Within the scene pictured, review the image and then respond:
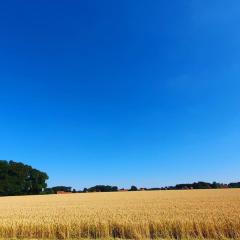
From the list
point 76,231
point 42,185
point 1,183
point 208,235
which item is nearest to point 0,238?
point 76,231

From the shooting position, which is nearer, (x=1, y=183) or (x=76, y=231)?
(x=76, y=231)

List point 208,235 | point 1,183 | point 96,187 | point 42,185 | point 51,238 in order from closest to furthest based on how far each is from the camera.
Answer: point 208,235
point 51,238
point 1,183
point 42,185
point 96,187

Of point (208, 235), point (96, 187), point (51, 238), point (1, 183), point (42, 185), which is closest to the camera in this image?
point (208, 235)

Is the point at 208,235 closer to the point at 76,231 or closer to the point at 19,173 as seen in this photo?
the point at 76,231

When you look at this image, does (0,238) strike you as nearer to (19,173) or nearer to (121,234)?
(121,234)

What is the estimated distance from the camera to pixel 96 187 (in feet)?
477

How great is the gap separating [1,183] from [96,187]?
172 ft

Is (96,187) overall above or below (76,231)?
above

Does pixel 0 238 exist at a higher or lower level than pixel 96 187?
lower

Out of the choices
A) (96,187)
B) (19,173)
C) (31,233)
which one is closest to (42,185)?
(19,173)

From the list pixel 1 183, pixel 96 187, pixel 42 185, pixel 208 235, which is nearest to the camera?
pixel 208 235

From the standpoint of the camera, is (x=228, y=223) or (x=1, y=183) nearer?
(x=228, y=223)

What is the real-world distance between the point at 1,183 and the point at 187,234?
3467 inches

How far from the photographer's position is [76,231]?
18656mm
